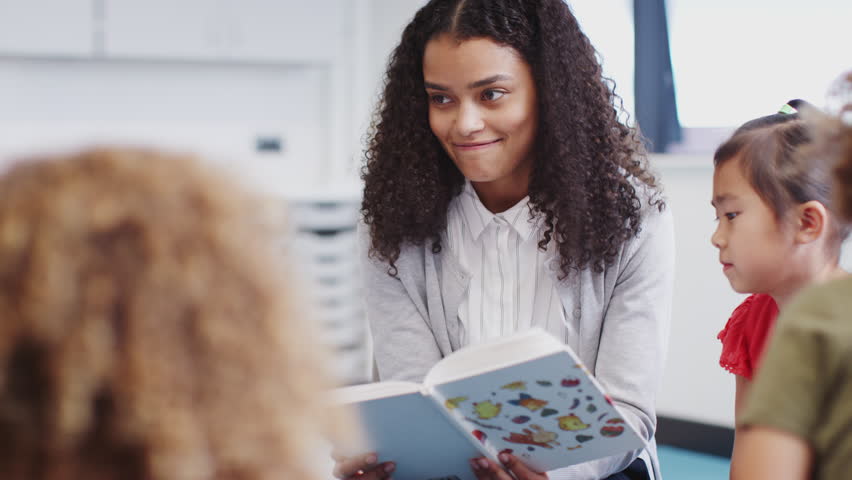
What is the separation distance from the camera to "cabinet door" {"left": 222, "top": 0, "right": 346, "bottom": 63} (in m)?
3.78

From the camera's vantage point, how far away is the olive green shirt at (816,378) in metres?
0.67

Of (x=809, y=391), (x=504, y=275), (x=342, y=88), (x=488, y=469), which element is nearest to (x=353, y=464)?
(x=488, y=469)

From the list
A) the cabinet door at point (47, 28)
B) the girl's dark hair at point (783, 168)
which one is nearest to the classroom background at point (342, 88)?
the cabinet door at point (47, 28)

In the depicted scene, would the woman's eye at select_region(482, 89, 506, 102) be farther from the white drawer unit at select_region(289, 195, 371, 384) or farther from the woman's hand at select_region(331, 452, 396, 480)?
the white drawer unit at select_region(289, 195, 371, 384)

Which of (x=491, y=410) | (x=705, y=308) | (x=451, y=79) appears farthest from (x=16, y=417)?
(x=705, y=308)

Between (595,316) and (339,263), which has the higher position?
(595,316)

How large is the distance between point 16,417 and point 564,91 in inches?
43.5

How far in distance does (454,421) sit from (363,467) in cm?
19

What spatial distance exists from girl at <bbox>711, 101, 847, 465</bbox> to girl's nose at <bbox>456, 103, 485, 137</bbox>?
0.39 m

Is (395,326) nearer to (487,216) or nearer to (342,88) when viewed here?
(487,216)

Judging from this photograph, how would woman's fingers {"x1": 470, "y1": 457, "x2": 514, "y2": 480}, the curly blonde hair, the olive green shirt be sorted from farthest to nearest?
woman's fingers {"x1": 470, "y1": 457, "x2": 514, "y2": 480}
the olive green shirt
the curly blonde hair

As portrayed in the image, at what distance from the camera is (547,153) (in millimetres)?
1406

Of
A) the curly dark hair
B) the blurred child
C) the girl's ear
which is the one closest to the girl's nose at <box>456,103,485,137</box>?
the curly dark hair

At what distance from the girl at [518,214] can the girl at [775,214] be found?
4.5 inches
